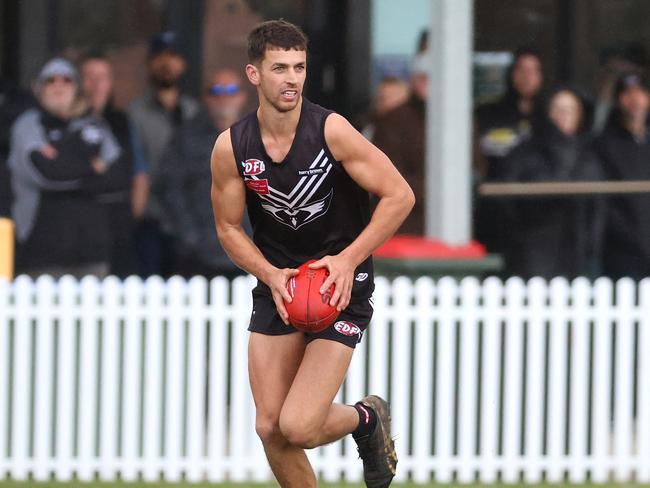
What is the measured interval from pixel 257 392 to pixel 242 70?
4657 mm

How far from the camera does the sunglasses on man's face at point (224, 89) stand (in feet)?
32.7

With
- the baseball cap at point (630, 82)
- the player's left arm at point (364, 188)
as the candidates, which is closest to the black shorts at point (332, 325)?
the player's left arm at point (364, 188)

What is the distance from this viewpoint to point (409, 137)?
33.2ft

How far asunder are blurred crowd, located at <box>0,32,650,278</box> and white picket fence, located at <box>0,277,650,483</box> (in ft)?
3.91

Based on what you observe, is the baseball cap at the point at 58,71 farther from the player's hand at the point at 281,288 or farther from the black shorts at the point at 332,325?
the player's hand at the point at 281,288

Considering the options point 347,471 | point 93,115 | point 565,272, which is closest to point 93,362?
point 347,471

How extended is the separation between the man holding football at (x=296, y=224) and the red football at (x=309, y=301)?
3 centimetres

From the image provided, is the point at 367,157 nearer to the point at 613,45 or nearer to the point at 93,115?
the point at 93,115

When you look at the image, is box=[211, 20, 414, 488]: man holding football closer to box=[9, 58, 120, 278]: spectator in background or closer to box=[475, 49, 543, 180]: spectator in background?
box=[9, 58, 120, 278]: spectator in background

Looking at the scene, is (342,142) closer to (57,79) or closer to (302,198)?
(302,198)

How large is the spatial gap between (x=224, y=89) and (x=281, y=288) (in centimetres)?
403

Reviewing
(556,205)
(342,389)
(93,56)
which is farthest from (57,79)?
(556,205)

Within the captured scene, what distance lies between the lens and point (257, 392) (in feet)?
21.0

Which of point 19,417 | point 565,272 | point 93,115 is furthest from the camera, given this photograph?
point 565,272
